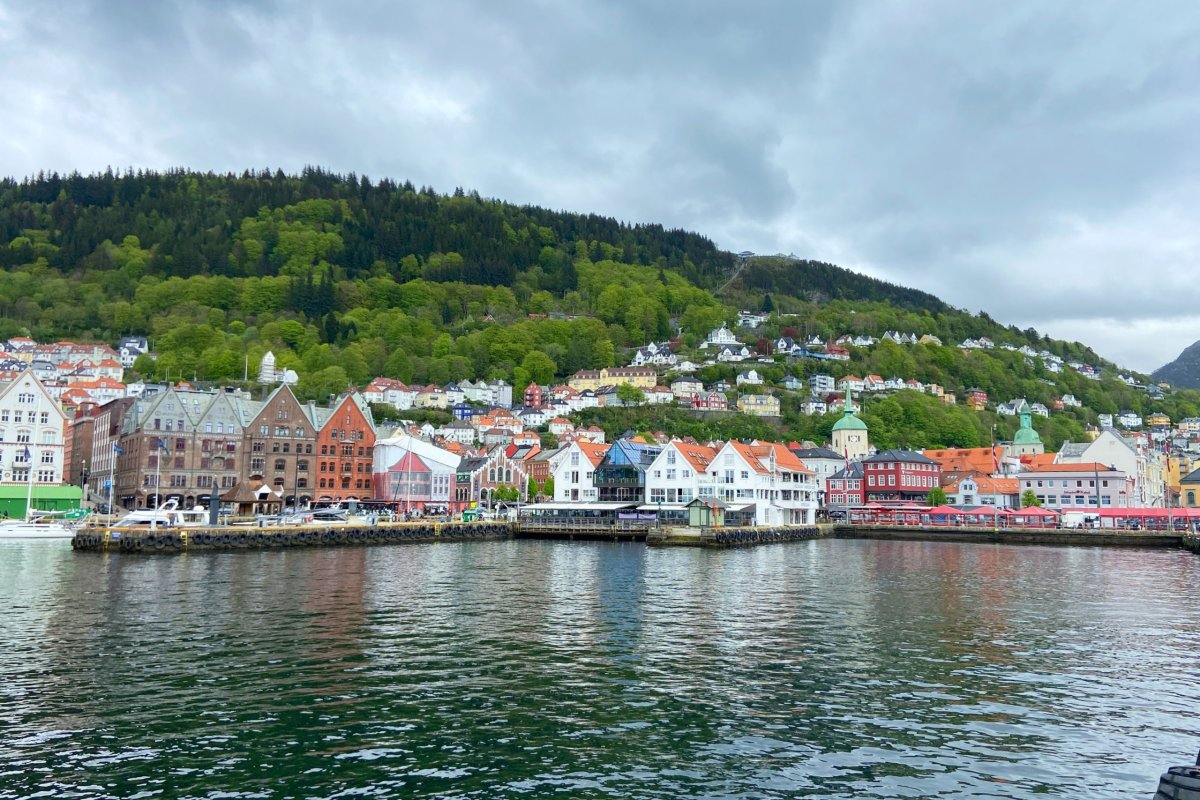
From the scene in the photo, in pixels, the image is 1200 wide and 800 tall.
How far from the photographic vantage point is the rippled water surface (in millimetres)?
14945

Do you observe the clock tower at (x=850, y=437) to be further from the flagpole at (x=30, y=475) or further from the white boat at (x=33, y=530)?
the flagpole at (x=30, y=475)

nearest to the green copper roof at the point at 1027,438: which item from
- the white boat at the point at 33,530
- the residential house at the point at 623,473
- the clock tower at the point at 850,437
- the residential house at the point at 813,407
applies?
the clock tower at the point at 850,437

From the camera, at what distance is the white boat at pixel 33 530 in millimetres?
70438

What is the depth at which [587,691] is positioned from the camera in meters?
20.4

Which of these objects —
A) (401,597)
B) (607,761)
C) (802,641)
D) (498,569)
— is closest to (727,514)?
(498,569)

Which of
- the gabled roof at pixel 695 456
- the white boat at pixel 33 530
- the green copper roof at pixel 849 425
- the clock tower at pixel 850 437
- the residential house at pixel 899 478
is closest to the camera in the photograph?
the white boat at pixel 33 530

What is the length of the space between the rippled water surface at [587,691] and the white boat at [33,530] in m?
37.7

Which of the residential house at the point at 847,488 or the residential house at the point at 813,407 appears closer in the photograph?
the residential house at the point at 847,488

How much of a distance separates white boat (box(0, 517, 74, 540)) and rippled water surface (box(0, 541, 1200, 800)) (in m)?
37.7

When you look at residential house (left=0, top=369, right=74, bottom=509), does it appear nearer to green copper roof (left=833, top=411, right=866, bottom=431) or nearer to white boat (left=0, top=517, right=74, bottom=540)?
white boat (left=0, top=517, right=74, bottom=540)

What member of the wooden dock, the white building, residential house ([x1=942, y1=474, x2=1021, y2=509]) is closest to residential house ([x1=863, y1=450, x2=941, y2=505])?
residential house ([x1=942, y1=474, x2=1021, y2=509])

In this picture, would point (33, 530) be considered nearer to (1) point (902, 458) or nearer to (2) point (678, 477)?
(2) point (678, 477)

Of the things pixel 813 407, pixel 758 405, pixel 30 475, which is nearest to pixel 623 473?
pixel 30 475

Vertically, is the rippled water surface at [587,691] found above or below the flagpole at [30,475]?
below
